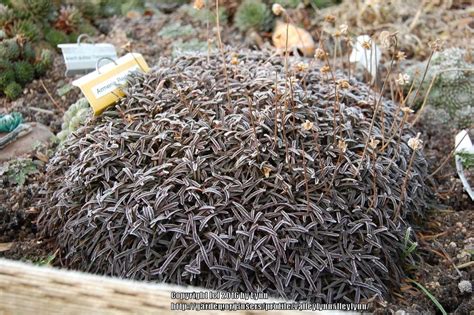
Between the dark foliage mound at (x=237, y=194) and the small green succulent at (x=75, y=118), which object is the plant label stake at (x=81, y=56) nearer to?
the small green succulent at (x=75, y=118)

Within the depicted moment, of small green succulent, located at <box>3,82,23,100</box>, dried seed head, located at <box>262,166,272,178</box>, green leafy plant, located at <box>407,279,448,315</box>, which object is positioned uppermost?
dried seed head, located at <box>262,166,272,178</box>

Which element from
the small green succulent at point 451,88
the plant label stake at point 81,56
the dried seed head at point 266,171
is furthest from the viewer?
the small green succulent at point 451,88

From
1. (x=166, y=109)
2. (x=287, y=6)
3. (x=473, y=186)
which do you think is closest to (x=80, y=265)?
(x=166, y=109)

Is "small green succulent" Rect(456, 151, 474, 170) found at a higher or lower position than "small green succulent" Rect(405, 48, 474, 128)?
higher

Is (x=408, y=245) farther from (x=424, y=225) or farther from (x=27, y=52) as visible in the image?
(x=27, y=52)

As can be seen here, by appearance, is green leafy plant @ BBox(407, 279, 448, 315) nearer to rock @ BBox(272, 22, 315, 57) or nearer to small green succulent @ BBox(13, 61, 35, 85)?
rock @ BBox(272, 22, 315, 57)

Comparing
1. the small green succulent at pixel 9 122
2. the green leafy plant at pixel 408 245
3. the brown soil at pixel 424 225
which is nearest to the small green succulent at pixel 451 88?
the brown soil at pixel 424 225

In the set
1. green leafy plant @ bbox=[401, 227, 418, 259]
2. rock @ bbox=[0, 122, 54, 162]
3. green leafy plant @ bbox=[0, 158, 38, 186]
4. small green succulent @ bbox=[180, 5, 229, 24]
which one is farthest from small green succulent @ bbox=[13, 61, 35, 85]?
green leafy plant @ bbox=[401, 227, 418, 259]
